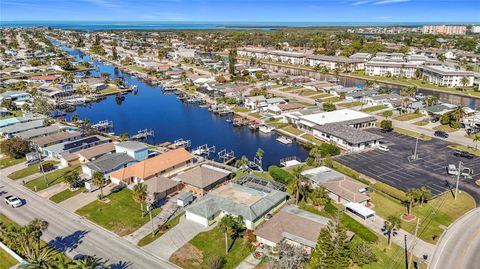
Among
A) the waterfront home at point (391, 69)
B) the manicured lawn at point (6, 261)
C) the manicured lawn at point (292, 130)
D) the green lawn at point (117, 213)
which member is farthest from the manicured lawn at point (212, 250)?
the waterfront home at point (391, 69)

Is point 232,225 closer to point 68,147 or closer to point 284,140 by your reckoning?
A: point 284,140

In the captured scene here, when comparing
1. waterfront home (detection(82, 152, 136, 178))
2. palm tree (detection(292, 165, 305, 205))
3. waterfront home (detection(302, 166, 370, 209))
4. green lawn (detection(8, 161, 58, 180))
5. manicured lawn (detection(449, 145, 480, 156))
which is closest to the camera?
palm tree (detection(292, 165, 305, 205))

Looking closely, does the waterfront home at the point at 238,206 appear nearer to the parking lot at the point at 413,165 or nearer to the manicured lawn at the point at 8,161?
the parking lot at the point at 413,165

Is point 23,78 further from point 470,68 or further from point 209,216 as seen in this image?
point 470,68

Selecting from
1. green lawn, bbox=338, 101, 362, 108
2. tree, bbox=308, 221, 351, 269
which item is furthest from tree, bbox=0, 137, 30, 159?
green lawn, bbox=338, 101, 362, 108

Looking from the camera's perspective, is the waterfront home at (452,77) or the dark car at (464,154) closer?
the dark car at (464,154)

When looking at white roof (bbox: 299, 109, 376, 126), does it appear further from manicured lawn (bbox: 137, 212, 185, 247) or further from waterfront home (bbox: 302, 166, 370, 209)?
manicured lawn (bbox: 137, 212, 185, 247)
